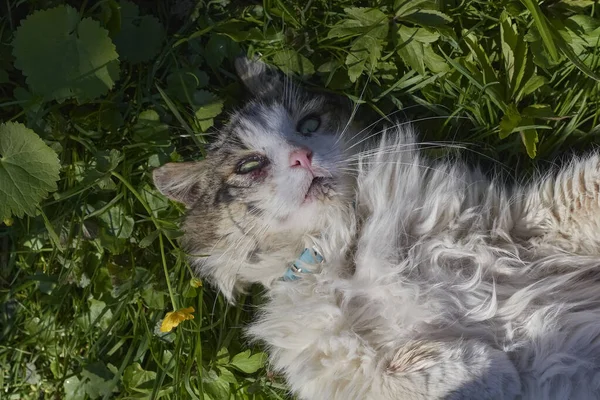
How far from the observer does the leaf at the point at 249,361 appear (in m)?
2.52

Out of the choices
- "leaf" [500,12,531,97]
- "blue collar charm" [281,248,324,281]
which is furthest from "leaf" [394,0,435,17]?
"blue collar charm" [281,248,324,281]

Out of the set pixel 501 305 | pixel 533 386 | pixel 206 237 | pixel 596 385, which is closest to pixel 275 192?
pixel 206 237

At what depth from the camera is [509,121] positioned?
2.42m

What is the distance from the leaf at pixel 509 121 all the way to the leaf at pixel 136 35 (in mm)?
1469

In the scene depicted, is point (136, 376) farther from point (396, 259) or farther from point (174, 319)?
point (396, 259)

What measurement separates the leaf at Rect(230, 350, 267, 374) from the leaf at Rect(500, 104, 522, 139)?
1.31 m

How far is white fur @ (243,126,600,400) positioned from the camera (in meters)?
1.86

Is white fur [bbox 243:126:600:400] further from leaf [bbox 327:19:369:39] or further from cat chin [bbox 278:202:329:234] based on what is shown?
leaf [bbox 327:19:369:39]

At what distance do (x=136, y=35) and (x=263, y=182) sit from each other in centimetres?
101

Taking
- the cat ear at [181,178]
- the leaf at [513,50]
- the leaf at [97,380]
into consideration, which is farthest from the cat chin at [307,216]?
the leaf at [97,380]

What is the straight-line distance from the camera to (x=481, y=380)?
5.82ft

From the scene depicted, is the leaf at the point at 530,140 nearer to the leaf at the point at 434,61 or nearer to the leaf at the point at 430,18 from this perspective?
the leaf at the point at 434,61

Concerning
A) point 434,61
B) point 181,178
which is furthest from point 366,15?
point 181,178

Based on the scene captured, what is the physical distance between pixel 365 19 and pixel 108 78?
1.05 m
